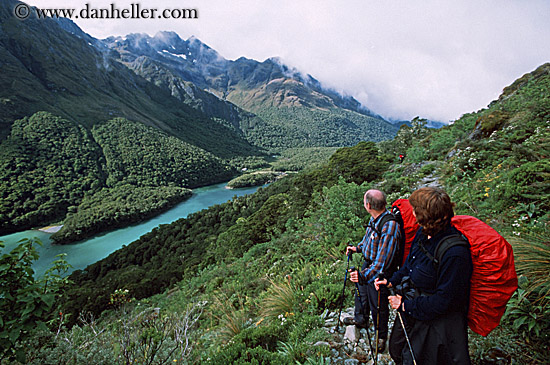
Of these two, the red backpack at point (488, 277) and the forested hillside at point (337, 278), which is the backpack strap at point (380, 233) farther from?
the forested hillside at point (337, 278)

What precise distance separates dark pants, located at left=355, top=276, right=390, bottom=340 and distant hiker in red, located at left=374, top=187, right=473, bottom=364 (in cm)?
57

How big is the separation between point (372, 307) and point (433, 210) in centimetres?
152

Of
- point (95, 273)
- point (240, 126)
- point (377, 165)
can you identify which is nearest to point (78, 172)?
point (95, 273)

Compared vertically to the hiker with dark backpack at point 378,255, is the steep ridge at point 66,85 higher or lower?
higher

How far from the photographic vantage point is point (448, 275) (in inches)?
58.2

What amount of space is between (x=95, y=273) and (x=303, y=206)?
1319 inches

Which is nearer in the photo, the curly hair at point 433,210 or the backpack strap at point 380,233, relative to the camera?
the curly hair at point 433,210

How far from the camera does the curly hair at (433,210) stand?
1.55 m

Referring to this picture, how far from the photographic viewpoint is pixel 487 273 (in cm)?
139

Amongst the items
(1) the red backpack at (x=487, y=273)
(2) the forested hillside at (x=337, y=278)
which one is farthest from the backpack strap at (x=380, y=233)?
(2) the forested hillside at (x=337, y=278)

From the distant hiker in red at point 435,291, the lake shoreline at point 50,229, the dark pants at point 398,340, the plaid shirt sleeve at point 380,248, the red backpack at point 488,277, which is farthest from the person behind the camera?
the lake shoreline at point 50,229

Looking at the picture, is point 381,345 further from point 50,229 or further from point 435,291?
point 50,229

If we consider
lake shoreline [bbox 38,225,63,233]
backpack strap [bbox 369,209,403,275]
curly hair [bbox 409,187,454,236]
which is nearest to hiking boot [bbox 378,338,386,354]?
backpack strap [bbox 369,209,403,275]

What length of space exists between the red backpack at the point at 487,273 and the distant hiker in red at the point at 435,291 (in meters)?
0.04
